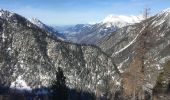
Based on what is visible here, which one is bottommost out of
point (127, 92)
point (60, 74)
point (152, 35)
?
point (127, 92)

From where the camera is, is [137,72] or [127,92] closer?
[137,72]

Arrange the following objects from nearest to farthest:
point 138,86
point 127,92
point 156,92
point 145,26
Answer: point 145,26 < point 138,86 < point 156,92 < point 127,92

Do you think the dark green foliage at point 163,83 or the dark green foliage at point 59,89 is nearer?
the dark green foliage at point 163,83

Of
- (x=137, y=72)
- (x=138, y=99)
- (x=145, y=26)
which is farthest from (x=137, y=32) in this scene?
(x=138, y=99)

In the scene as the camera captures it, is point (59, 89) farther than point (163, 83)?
Yes

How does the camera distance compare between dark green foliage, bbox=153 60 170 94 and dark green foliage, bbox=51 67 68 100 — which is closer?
dark green foliage, bbox=153 60 170 94

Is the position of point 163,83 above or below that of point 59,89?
above

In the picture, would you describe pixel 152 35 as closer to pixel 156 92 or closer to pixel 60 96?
pixel 156 92

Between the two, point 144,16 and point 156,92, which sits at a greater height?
→ point 144,16

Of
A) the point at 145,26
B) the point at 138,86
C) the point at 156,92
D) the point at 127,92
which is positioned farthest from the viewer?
the point at 127,92

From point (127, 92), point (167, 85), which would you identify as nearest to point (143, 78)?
point (167, 85)
